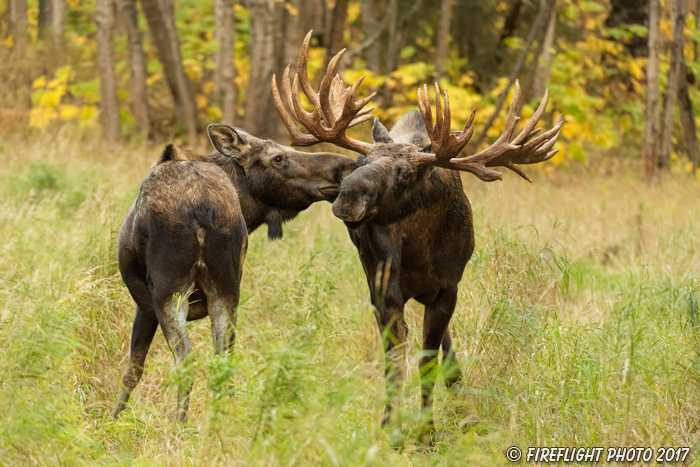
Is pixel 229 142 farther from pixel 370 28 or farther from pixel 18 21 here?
pixel 18 21

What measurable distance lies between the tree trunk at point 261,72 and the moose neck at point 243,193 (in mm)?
7603

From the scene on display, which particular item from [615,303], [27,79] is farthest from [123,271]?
[27,79]

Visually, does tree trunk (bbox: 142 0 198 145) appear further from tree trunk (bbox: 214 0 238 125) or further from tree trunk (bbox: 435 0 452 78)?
tree trunk (bbox: 435 0 452 78)

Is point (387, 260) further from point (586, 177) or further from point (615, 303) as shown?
point (586, 177)

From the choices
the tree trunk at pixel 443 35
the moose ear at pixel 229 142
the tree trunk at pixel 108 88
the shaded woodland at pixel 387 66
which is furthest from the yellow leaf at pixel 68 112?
the moose ear at pixel 229 142

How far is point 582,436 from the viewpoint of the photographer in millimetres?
4453

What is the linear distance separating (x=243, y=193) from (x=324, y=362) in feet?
5.60

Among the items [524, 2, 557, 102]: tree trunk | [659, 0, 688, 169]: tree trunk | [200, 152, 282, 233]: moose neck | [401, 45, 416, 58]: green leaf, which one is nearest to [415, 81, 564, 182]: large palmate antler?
[200, 152, 282, 233]: moose neck

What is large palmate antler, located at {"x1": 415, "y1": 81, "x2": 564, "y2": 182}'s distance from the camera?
5477mm

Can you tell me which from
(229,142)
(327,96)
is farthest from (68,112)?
(327,96)

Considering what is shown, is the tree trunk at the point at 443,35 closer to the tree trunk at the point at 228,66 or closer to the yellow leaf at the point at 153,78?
the tree trunk at the point at 228,66

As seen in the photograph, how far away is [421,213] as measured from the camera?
5.52 meters

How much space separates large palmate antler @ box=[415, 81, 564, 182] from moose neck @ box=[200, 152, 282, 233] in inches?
50.4

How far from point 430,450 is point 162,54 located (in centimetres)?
1195
